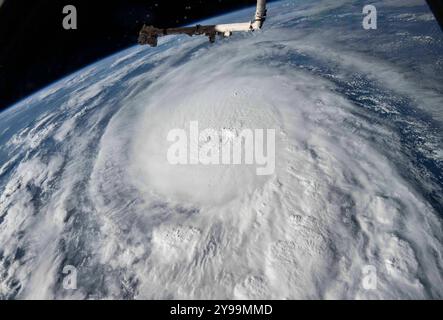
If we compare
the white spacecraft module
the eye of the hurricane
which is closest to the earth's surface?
the eye of the hurricane

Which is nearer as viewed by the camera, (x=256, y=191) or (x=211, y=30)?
(x=211, y=30)

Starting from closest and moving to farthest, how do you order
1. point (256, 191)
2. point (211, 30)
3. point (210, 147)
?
point (211, 30) → point (256, 191) → point (210, 147)

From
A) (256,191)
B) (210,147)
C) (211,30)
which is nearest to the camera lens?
(211,30)

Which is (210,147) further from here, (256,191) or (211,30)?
(211,30)

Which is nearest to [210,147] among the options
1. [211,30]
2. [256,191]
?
[256,191]

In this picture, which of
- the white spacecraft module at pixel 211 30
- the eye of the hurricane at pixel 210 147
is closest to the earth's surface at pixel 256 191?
the eye of the hurricane at pixel 210 147

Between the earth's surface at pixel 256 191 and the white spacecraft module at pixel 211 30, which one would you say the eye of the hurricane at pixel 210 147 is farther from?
the white spacecraft module at pixel 211 30

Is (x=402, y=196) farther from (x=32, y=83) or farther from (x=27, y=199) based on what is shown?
(x=27, y=199)
